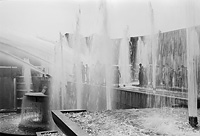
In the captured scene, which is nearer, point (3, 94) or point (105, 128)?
Result: point (105, 128)

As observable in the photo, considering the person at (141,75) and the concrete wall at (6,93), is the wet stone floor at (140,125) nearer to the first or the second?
the person at (141,75)

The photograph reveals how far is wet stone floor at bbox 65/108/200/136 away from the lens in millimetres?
3125

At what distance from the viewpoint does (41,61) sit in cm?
1215

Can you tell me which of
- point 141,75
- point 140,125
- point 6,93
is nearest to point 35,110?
point 141,75

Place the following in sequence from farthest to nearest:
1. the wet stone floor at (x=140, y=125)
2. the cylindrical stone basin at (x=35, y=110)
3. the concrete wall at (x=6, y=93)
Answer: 1. the concrete wall at (x=6, y=93)
2. the cylindrical stone basin at (x=35, y=110)
3. the wet stone floor at (x=140, y=125)

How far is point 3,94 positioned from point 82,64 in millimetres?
4022

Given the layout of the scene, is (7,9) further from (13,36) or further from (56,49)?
(56,49)

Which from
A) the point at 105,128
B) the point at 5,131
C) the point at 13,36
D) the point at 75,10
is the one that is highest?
the point at 75,10

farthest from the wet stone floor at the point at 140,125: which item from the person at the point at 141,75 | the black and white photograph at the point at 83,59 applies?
the person at the point at 141,75

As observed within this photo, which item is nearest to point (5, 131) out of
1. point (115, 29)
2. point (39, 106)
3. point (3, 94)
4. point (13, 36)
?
point (39, 106)

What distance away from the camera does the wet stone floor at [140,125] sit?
312 centimetres

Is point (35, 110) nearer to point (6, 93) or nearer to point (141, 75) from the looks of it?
point (141, 75)

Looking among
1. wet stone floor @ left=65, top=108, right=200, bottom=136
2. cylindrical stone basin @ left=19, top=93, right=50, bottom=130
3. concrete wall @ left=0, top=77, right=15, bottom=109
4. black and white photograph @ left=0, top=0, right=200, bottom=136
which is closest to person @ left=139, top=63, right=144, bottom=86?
black and white photograph @ left=0, top=0, right=200, bottom=136

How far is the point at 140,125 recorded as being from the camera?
3.62 meters
